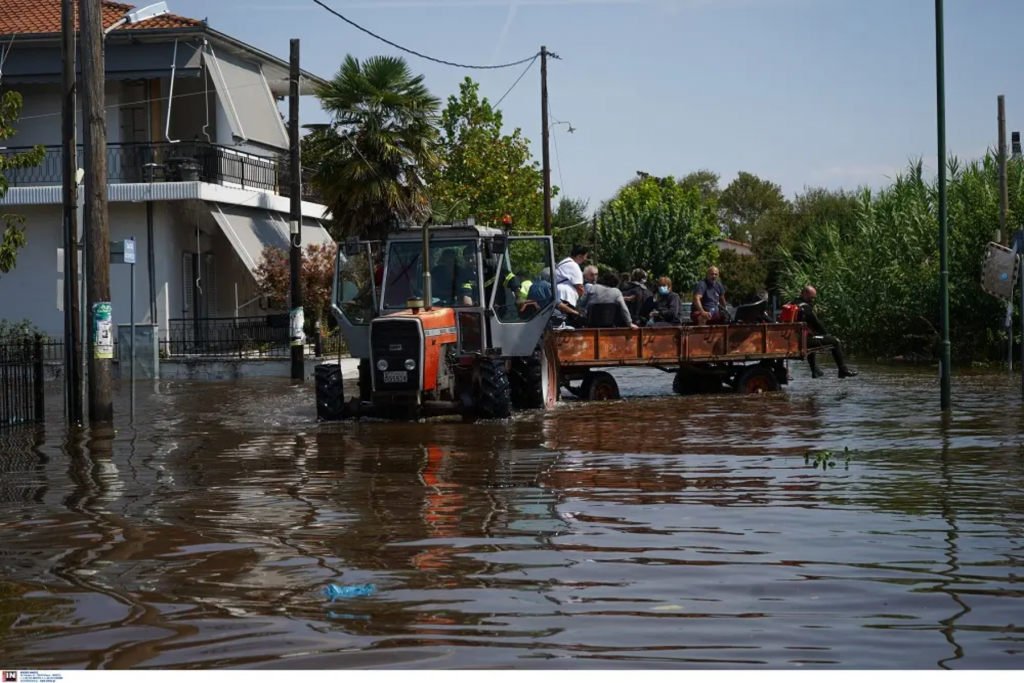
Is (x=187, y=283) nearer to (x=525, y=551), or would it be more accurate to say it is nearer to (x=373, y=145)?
(x=373, y=145)

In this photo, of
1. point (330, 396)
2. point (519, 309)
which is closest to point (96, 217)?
point (330, 396)

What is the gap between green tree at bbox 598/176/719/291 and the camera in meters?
71.1

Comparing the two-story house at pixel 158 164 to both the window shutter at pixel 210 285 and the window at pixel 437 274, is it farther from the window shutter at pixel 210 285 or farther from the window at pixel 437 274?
the window at pixel 437 274

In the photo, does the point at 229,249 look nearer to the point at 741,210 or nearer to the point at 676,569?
the point at 676,569

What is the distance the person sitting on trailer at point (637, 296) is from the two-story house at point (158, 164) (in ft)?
42.5

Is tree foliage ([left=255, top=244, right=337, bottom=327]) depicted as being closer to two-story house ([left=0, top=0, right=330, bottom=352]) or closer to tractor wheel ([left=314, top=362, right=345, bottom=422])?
two-story house ([left=0, top=0, right=330, bottom=352])

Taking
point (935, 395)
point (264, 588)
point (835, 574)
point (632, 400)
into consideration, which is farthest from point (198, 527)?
point (935, 395)

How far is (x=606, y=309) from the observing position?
2253 cm

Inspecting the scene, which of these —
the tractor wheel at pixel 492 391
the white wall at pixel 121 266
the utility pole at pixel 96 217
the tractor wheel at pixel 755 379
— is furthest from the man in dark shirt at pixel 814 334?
the white wall at pixel 121 266

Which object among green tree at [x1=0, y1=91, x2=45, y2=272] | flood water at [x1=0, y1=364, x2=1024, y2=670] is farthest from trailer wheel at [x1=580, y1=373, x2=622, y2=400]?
green tree at [x1=0, y1=91, x2=45, y2=272]

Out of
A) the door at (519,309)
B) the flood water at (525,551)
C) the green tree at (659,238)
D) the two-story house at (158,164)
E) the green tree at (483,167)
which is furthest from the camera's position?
the green tree at (659,238)

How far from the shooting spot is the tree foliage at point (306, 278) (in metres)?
35.5

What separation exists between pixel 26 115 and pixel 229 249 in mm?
6444

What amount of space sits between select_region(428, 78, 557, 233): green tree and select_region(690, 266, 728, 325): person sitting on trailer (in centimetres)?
2181
